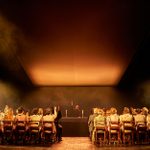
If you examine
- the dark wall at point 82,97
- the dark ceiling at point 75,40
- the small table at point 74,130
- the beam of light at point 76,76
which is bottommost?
the small table at point 74,130

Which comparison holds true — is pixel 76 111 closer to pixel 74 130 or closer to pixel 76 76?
pixel 76 76

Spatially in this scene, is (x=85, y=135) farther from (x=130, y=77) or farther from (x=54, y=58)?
(x=130, y=77)

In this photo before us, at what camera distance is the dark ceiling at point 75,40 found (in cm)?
868

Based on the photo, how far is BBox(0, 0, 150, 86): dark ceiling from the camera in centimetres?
868

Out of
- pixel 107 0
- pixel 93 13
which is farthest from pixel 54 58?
pixel 107 0

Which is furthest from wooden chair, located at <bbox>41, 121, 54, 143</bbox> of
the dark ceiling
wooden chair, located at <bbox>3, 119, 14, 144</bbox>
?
the dark ceiling

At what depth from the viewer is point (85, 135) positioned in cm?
1214

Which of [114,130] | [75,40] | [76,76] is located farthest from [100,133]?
[76,76]

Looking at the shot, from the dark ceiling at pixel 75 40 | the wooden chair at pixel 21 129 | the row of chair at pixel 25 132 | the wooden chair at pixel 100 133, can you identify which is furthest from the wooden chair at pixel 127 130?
the dark ceiling at pixel 75 40

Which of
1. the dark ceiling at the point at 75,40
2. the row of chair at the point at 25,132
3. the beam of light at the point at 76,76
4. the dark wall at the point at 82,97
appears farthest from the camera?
the dark wall at the point at 82,97

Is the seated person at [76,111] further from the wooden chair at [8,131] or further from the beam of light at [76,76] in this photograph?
the wooden chair at [8,131]

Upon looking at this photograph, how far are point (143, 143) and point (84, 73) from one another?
6236 mm

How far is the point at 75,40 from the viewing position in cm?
1074

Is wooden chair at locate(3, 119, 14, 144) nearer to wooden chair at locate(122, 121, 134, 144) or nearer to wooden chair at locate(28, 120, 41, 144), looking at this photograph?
wooden chair at locate(28, 120, 41, 144)
